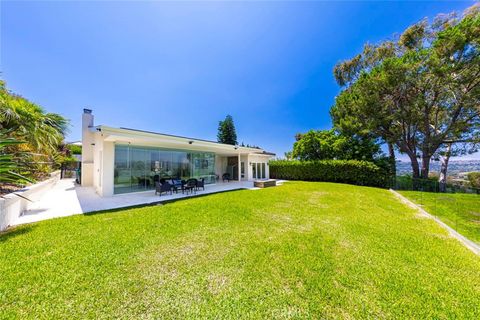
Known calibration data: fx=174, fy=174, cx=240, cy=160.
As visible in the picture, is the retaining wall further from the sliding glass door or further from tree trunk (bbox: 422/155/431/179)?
tree trunk (bbox: 422/155/431/179)

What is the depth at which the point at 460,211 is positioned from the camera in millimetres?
6984

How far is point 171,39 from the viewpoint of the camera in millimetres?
12180

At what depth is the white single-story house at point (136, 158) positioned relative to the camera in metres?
9.64

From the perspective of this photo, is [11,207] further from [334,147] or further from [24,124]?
[334,147]

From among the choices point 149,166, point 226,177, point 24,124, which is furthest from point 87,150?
point 226,177

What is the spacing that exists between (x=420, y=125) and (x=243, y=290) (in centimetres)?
2267

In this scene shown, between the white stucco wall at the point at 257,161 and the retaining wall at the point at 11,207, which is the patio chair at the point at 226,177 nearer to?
the white stucco wall at the point at 257,161

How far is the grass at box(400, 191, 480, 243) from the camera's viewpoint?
5.60 m

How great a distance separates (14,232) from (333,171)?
21.7 meters

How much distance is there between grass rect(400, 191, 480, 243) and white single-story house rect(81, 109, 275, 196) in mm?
12491

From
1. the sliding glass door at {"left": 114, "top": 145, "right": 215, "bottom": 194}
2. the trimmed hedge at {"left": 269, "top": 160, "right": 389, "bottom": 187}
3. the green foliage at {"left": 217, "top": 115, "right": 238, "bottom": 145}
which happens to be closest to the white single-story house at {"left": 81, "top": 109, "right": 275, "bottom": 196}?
the sliding glass door at {"left": 114, "top": 145, "right": 215, "bottom": 194}

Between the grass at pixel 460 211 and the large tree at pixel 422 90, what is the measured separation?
32.2 feet

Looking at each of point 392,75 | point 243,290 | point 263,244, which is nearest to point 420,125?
point 392,75

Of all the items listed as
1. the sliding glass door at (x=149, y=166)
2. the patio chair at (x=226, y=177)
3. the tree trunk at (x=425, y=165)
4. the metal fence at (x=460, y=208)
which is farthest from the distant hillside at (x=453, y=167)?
the sliding glass door at (x=149, y=166)
